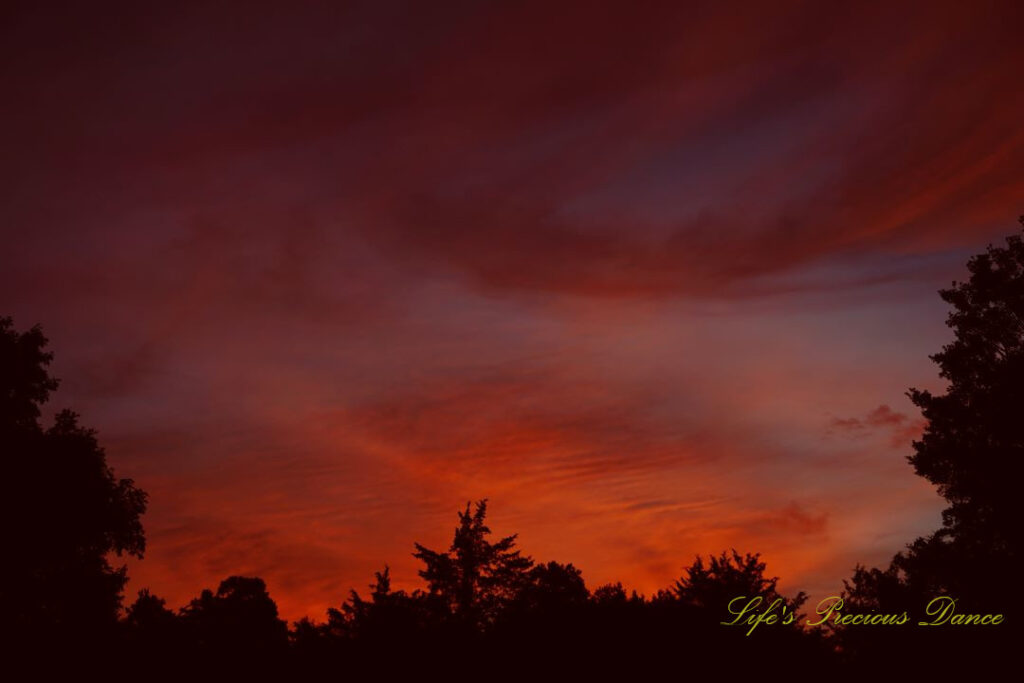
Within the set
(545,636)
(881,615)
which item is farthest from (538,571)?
(545,636)

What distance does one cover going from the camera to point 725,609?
15570 mm

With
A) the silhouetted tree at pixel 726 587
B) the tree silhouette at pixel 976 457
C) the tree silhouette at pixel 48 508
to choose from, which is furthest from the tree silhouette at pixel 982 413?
the tree silhouette at pixel 48 508

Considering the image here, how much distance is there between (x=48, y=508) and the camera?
A: 25.8 m

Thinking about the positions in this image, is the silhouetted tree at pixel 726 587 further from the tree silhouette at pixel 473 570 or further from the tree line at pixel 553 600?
the tree silhouette at pixel 473 570

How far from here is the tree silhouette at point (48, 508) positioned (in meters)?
25.3

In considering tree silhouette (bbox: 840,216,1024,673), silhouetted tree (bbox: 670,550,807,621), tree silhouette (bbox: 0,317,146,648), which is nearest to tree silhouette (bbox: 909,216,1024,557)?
tree silhouette (bbox: 840,216,1024,673)

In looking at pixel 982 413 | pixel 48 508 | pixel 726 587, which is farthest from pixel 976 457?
pixel 48 508

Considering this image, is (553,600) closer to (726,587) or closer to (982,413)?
(726,587)

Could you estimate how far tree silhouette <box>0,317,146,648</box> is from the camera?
83.1 feet

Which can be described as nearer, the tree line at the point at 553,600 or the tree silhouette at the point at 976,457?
the tree line at the point at 553,600

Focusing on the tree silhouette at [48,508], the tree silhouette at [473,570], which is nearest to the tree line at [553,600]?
the tree silhouette at [48,508]

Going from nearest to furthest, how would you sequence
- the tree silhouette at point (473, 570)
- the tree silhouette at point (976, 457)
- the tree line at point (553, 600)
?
the tree line at point (553, 600)
the tree silhouette at point (976, 457)
the tree silhouette at point (473, 570)

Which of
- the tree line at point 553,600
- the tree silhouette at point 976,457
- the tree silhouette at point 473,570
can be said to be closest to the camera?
the tree line at point 553,600

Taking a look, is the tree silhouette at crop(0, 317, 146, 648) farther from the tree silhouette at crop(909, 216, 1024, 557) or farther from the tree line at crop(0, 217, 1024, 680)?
the tree silhouette at crop(909, 216, 1024, 557)
